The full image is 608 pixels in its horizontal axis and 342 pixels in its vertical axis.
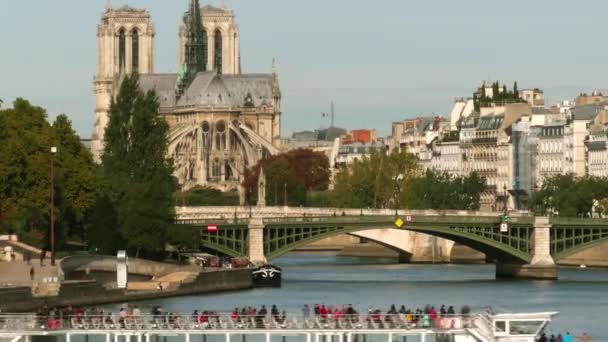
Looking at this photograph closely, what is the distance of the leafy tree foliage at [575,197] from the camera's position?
12050 cm

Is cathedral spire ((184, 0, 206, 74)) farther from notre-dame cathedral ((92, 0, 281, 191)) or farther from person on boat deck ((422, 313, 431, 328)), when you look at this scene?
person on boat deck ((422, 313, 431, 328))

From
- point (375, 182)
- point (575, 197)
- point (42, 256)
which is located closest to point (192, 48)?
point (375, 182)

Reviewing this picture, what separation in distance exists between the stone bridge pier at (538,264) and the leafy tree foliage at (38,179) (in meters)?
16.0

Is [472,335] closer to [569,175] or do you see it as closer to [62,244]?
[62,244]

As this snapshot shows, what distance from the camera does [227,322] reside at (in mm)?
53375

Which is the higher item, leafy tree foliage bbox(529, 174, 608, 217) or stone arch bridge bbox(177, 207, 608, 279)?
leafy tree foliage bbox(529, 174, 608, 217)

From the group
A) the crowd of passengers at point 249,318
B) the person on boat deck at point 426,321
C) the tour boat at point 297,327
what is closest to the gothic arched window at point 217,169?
the crowd of passengers at point 249,318

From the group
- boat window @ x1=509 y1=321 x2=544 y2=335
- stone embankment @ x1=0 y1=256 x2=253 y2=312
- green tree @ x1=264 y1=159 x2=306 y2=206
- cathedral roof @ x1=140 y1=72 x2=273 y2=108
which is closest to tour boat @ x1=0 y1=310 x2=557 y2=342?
boat window @ x1=509 y1=321 x2=544 y2=335

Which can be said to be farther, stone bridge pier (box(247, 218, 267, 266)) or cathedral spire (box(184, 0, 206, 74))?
cathedral spire (box(184, 0, 206, 74))

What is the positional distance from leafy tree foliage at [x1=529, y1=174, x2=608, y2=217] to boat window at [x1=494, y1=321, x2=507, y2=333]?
2712 inches

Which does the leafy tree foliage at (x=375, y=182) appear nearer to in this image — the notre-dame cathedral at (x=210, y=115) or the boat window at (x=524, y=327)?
the notre-dame cathedral at (x=210, y=115)

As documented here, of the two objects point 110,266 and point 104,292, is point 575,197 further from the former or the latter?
point 104,292

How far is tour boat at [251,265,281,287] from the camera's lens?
90.1 metres

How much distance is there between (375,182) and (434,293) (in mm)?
67077
